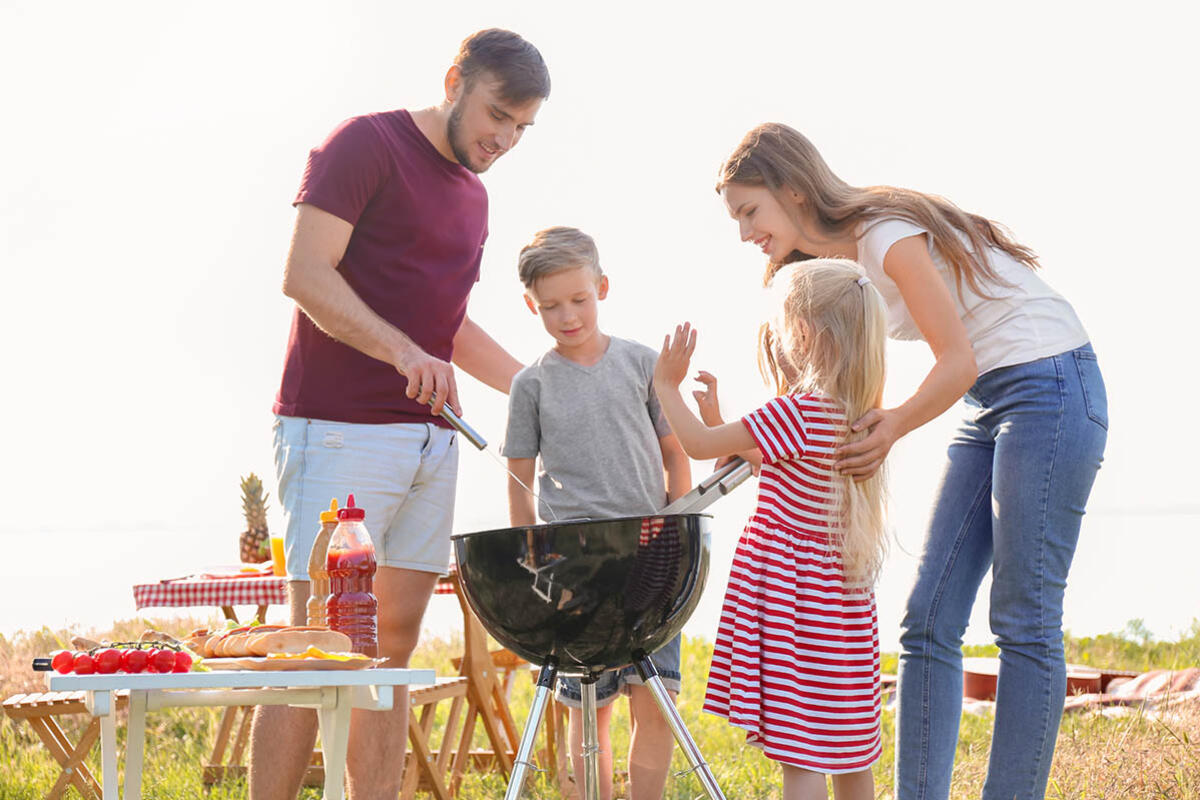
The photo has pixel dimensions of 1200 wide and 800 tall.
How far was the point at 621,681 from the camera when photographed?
3.12 meters

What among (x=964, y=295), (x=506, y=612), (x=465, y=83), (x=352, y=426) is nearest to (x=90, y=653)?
(x=506, y=612)

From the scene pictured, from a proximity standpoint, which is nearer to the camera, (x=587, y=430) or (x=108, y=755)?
(x=108, y=755)

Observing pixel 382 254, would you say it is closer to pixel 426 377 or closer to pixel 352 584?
pixel 426 377

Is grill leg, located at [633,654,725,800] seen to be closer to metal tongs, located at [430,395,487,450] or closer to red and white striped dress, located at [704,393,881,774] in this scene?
red and white striped dress, located at [704,393,881,774]

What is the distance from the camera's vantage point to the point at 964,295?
2.62m

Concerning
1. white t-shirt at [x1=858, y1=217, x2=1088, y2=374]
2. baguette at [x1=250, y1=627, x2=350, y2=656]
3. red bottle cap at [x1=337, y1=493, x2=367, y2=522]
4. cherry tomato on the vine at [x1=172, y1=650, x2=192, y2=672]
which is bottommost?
cherry tomato on the vine at [x1=172, y1=650, x2=192, y2=672]

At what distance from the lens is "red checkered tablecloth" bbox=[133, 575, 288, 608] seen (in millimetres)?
4148

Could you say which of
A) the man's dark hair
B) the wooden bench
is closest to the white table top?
the man's dark hair

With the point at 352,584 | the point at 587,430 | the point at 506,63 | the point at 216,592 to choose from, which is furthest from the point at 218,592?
the point at 506,63

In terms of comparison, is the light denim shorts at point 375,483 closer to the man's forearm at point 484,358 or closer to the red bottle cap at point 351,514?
the red bottle cap at point 351,514

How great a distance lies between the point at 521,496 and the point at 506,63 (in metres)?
1.12

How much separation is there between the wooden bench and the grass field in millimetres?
162

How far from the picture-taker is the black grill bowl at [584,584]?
7.16 feet

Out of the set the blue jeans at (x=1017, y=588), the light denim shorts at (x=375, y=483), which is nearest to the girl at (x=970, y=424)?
the blue jeans at (x=1017, y=588)
